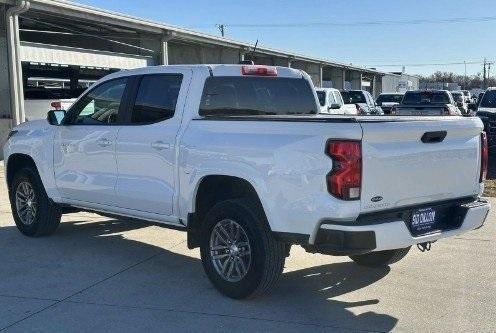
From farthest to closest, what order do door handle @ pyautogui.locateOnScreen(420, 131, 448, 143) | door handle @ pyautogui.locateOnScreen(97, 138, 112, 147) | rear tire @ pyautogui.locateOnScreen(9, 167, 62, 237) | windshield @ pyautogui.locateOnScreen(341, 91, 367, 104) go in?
windshield @ pyautogui.locateOnScreen(341, 91, 367, 104)
rear tire @ pyautogui.locateOnScreen(9, 167, 62, 237)
door handle @ pyautogui.locateOnScreen(97, 138, 112, 147)
door handle @ pyautogui.locateOnScreen(420, 131, 448, 143)

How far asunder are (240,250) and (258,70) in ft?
6.25

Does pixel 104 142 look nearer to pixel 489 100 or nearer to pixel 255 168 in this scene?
pixel 255 168

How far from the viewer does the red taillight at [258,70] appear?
19.0 feet

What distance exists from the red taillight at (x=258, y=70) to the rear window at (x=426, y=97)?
1544cm

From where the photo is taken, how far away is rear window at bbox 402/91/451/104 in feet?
67.7

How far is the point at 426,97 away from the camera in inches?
824

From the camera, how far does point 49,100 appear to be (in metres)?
17.1

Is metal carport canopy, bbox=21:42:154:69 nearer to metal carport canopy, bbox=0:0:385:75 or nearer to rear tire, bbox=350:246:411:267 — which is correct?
metal carport canopy, bbox=0:0:385:75

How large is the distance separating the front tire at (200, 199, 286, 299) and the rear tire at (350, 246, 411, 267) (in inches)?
54.4

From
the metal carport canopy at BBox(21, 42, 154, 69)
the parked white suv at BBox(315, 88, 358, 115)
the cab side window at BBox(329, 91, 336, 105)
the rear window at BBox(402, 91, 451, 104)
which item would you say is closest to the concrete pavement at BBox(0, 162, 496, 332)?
the parked white suv at BBox(315, 88, 358, 115)

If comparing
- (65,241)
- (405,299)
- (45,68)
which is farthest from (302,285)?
(45,68)

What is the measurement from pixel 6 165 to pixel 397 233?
204 inches

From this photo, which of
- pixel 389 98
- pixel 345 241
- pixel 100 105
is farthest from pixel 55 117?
pixel 389 98

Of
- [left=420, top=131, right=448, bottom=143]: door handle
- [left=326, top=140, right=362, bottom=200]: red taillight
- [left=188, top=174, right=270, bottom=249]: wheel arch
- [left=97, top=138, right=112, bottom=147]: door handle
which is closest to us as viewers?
[left=326, top=140, right=362, bottom=200]: red taillight
